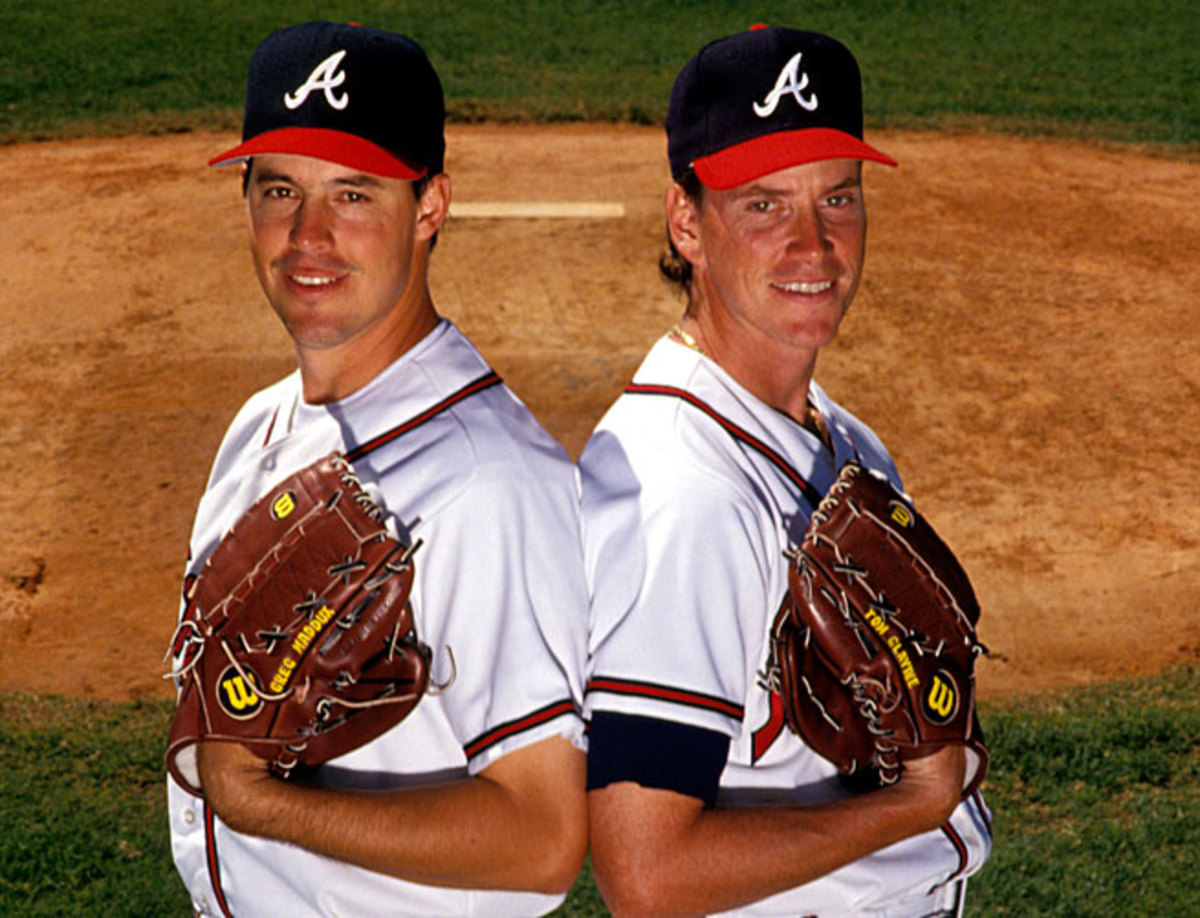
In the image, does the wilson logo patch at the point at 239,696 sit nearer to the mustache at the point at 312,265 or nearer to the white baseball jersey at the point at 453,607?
the white baseball jersey at the point at 453,607

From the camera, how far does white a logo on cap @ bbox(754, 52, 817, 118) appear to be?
2.62 metres

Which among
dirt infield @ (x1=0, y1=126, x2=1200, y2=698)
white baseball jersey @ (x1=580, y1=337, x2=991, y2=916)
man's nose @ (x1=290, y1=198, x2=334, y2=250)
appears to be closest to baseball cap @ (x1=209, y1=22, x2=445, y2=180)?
man's nose @ (x1=290, y1=198, x2=334, y2=250)

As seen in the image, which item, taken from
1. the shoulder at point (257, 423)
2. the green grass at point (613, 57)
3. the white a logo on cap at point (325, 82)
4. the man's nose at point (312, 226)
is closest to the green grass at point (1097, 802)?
the shoulder at point (257, 423)

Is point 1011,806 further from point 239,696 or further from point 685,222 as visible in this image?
point 239,696

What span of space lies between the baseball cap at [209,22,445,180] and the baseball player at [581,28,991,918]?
0.47 m

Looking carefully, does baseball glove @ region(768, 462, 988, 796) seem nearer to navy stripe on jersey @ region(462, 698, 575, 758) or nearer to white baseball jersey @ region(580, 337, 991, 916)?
white baseball jersey @ region(580, 337, 991, 916)

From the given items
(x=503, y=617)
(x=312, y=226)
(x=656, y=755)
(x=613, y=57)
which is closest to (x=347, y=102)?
(x=312, y=226)

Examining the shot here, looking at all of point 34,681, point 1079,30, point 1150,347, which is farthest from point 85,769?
point 1079,30

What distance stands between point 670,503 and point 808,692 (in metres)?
0.36

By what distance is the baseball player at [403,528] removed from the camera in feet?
7.56

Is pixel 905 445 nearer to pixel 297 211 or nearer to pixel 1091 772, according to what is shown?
pixel 1091 772

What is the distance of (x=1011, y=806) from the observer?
5.11 m

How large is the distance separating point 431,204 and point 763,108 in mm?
599

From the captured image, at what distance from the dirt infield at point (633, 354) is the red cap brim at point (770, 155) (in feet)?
12.9
